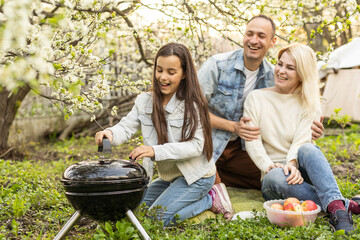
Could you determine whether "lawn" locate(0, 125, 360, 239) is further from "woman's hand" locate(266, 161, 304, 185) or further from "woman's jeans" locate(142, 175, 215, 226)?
"woman's hand" locate(266, 161, 304, 185)

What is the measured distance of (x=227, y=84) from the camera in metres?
4.09

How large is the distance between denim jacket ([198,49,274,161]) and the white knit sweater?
24 cm

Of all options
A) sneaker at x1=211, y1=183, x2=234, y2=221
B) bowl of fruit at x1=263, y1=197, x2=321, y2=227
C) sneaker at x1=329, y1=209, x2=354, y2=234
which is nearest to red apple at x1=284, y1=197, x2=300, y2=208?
bowl of fruit at x1=263, y1=197, x2=321, y2=227

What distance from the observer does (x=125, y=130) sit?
3238mm

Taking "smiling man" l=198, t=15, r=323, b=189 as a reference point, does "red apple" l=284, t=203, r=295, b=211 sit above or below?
below

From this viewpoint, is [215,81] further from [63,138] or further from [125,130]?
[63,138]

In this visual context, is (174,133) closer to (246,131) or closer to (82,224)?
(246,131)

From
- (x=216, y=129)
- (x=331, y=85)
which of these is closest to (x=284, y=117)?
(x=216, y=129)

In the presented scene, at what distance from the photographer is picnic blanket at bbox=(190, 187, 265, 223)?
137 inches

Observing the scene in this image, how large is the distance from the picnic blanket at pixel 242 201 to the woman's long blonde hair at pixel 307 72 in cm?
92

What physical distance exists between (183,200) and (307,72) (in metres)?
1.47

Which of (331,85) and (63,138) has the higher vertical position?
(331,85)

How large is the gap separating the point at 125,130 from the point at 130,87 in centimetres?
118

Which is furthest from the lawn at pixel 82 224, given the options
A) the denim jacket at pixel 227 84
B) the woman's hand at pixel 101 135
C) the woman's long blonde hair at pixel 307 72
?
the denim jacket at pixel 227 84
